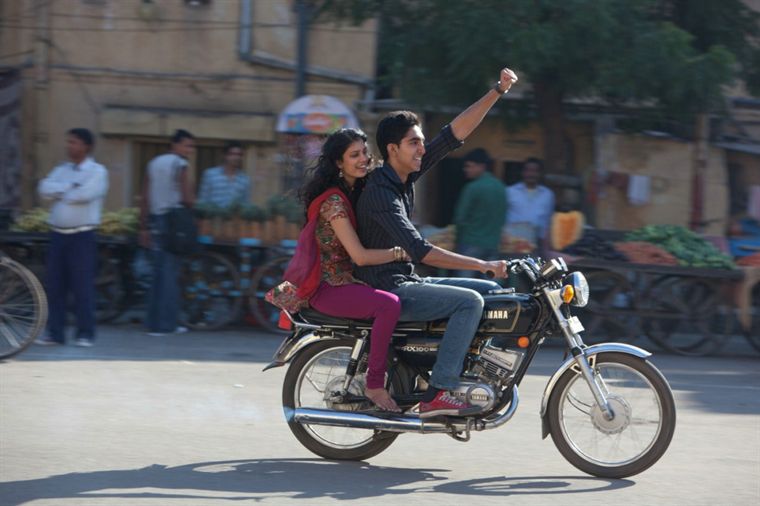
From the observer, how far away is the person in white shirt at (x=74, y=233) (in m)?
9.23

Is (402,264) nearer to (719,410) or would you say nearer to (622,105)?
(719,410)

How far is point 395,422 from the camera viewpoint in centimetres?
545

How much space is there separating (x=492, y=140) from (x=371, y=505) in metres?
12.1

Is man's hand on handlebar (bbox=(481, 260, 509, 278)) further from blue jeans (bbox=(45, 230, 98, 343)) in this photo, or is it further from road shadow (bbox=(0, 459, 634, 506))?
blue jeans (bbox=(45, 230, 98, 343))

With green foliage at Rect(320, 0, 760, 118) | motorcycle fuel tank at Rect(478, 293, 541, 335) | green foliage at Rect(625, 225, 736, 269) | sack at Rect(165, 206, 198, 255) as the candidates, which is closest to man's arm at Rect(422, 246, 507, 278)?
motorcycle fuel tank at Rect(478, 293, 541, 335)

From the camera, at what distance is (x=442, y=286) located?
5.48 metres

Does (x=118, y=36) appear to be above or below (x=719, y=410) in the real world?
above

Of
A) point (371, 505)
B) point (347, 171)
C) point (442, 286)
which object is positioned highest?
point (347, 171)

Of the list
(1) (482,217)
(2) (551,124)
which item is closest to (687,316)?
(1) (482,217)

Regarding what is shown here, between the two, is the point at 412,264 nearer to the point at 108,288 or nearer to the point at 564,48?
the point at 108,288

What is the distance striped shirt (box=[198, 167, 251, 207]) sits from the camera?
11.6 meters

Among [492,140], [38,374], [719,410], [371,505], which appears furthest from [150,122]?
[371,505]

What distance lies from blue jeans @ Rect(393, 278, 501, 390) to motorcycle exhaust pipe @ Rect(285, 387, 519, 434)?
0.21 meters

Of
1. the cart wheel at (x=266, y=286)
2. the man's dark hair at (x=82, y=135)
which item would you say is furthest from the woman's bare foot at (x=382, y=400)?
the cart wheel at (x=266, y=286)
